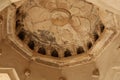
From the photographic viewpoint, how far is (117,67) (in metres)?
5.66

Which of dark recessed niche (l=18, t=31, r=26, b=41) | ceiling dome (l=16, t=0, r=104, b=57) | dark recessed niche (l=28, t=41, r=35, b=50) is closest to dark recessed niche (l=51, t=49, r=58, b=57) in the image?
ceiling dome (l=16, t=0, r=104, b=57)

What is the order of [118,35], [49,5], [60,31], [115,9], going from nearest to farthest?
[115,9] → [118,35] → [49,5] → [60,31]

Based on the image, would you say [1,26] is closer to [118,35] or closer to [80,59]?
[80,59]

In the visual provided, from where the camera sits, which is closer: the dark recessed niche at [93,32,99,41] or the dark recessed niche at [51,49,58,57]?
the dark recessed niche at [93,32,99,41]

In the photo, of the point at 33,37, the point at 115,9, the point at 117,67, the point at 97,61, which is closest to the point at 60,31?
the point at 33,37

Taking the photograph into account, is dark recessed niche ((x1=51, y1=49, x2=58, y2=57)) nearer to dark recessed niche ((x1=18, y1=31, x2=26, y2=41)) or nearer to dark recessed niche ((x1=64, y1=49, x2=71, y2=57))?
dark recessed niche ((x1=64, y1=49, x2=71, y2=57))

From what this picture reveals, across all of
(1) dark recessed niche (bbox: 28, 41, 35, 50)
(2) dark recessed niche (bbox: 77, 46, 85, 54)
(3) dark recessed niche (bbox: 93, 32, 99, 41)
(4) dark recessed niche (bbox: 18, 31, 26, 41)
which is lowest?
(2) dark recessed niche (bbox: 77, 46, 85, 54)

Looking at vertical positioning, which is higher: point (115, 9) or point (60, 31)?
point (115, 9)

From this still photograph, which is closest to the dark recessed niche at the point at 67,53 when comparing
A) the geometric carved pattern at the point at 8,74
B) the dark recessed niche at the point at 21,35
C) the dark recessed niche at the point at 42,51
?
the dark recessed niche at the point at 42,51

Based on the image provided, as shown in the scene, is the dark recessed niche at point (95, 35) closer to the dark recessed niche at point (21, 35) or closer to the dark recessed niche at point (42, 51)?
the dark recessed niche at point (42, 51)

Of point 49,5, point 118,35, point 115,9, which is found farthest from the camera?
point 49,5

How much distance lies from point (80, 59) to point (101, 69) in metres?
0.59

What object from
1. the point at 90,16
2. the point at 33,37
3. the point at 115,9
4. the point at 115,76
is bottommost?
the point at 115,76

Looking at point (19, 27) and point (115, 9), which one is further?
point (19, 27)
